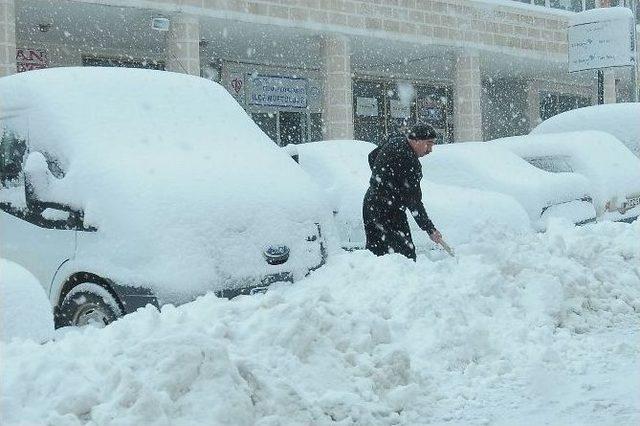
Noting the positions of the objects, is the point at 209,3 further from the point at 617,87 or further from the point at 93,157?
the point at 617,87

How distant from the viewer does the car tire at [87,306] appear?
18.4 feet

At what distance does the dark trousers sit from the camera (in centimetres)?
722

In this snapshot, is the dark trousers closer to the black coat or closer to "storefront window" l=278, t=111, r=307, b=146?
the black coat

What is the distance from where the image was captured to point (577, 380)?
4875 millimetres

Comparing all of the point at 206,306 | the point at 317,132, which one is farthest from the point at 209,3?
the point at 206,306

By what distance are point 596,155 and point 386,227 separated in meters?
4.98

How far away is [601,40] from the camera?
65.0 ft

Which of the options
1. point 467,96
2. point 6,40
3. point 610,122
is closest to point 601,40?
point 467,96

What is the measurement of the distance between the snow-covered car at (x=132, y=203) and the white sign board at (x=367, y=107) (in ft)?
53.8

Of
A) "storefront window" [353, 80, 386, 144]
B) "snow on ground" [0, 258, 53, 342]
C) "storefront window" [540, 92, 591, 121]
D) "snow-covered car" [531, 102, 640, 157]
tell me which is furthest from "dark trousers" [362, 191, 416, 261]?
"storefront window" [540, 92, 591, 121]

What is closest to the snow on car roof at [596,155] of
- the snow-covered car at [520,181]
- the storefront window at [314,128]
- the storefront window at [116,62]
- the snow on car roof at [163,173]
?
the snow-covered car at [520,181]

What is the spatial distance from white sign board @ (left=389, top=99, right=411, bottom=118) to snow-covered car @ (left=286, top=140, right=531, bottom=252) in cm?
1488

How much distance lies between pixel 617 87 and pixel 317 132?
13589 millimetres

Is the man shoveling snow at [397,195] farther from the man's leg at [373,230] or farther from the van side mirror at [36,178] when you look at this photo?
the van side mirror at [36,178]
